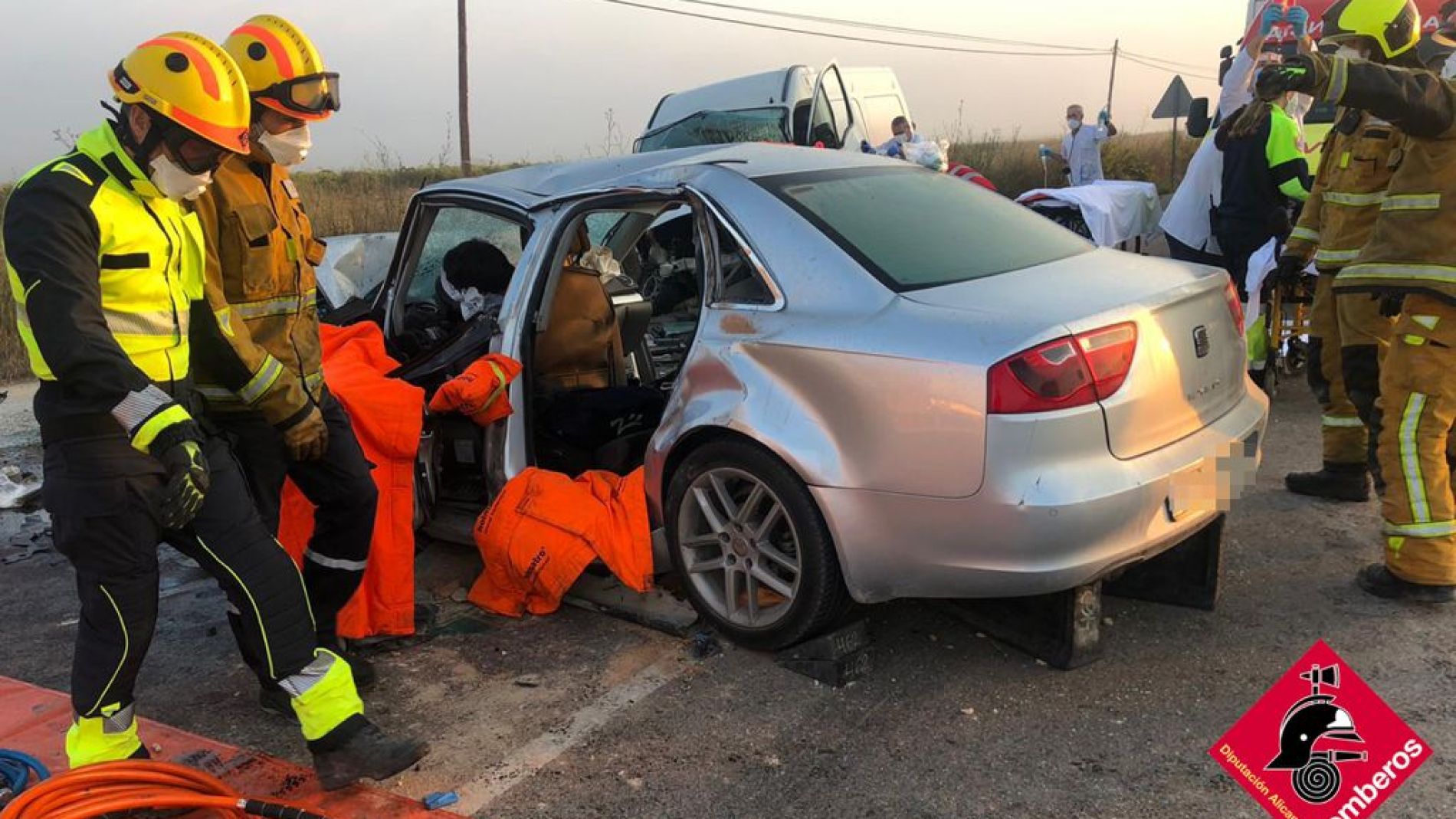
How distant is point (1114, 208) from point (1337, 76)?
6035mm

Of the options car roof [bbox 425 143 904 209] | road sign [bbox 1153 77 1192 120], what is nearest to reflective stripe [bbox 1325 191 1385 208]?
car roof [bbox 425 143 904 209]

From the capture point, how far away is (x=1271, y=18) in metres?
4.78

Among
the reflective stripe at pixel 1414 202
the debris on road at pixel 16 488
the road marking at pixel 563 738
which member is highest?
the reflective stripe at pixel 1414 202

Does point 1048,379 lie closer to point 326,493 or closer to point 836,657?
point 836,657

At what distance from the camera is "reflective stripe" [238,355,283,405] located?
2.93 meters

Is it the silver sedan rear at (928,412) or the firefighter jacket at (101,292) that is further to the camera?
the silver sedan rear at (928,412)

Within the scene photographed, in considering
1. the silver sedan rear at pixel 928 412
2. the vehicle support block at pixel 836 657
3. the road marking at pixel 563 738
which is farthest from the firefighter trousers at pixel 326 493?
the vehicle support block at pixel 836 657

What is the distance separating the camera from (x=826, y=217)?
3.40 metres

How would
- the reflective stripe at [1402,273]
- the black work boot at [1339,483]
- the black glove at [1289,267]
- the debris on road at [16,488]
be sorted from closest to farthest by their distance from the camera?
the reflective stripe at [1402,273], the black work boot at [1339,483], the black glove at [1289,267], the debris on road at [16,488]

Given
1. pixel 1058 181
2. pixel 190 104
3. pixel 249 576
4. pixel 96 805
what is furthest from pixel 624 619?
pixel 1058 181

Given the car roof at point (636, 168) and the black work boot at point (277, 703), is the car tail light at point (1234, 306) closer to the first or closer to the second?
the car roof at point (636, 168)

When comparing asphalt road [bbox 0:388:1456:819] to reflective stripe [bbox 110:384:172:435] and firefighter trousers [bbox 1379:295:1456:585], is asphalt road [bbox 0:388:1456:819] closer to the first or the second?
firefighter trousers [bbox 1379:295:1456:585]

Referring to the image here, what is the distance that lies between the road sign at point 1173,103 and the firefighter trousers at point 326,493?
637 inches

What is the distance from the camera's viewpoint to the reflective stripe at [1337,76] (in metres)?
3.18
